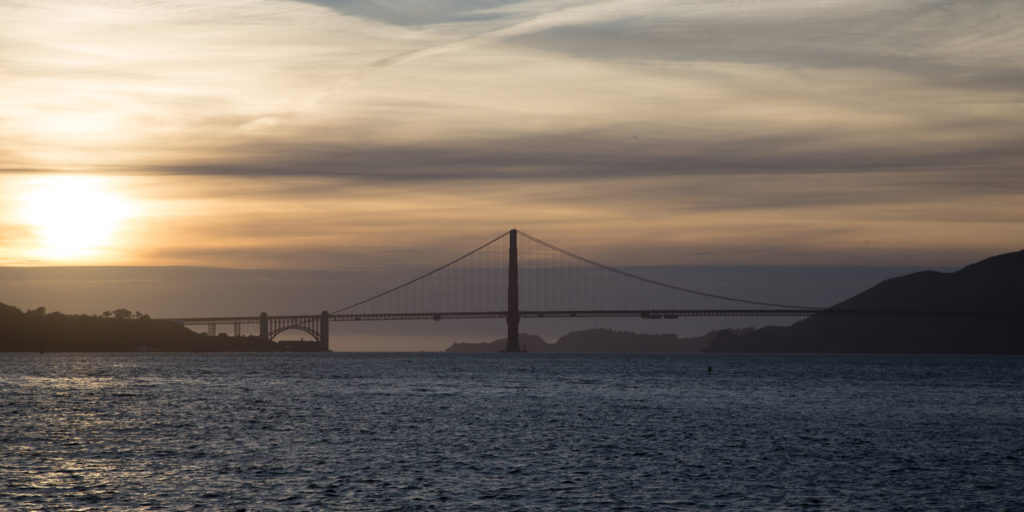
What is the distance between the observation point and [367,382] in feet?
380

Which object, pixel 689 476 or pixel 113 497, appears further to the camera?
pixel 689 476

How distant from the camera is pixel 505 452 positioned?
46375 mm

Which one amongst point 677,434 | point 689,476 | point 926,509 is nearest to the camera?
point 926,509

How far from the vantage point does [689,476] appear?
39781 mm

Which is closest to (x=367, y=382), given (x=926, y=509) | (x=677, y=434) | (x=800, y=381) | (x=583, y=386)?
Answer: (x=583, y=386)

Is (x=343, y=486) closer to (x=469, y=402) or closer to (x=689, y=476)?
(x=689, y=476)

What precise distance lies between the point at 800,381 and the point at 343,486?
3719 inches

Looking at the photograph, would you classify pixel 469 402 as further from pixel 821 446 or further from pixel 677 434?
pixel 821 446

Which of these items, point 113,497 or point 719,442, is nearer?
point 113,497

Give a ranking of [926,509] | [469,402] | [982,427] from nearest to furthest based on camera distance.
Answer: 1. [926,509]
2. [982,427]
3. [469,402]

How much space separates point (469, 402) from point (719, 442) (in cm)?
3156

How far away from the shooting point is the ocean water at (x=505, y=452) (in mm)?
34625

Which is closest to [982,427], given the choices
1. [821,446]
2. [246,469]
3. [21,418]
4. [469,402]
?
[821,446]

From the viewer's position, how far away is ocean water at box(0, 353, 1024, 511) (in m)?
34.6
